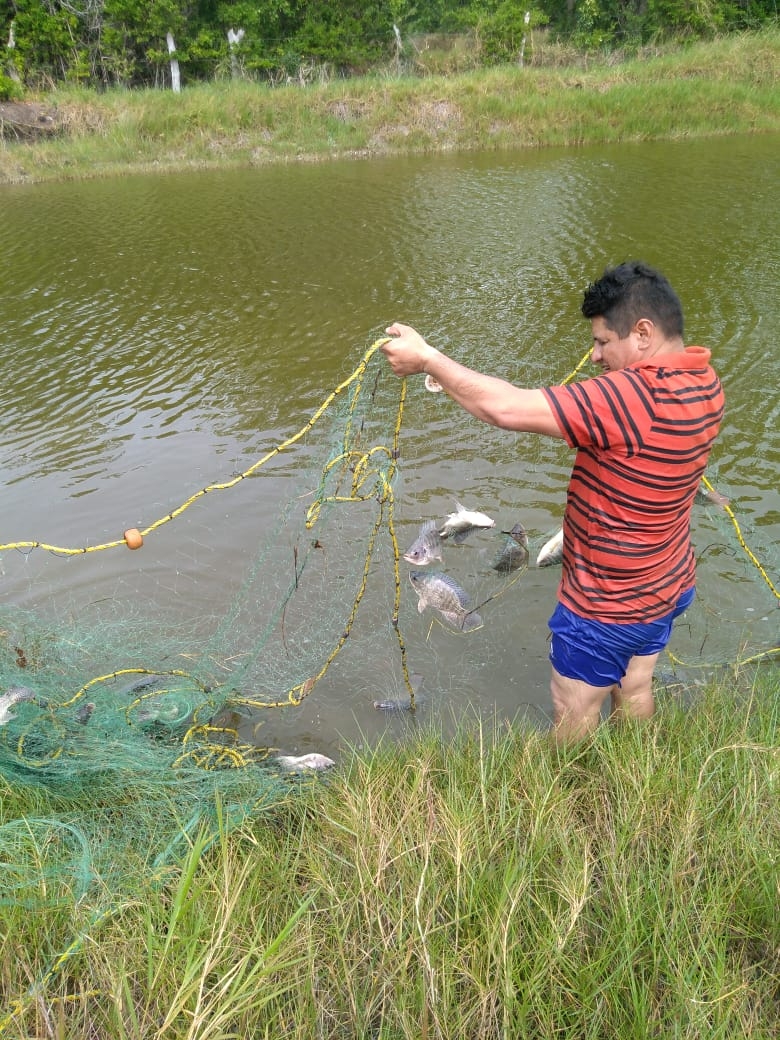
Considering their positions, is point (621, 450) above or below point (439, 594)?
above

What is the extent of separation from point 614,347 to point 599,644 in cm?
97

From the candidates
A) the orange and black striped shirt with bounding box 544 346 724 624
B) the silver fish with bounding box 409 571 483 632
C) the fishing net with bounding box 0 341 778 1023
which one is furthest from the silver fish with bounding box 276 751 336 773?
the orange and black striped shirt with bounding box 544 346 724 624

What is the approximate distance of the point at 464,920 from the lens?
1988 millimetres

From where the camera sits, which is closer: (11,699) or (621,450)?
(621,450)

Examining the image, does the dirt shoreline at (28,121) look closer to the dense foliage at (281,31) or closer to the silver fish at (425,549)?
the dense foliage at (281,31)

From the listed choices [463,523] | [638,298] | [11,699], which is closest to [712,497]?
[463,523]

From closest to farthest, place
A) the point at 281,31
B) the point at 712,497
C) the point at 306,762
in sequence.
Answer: the point at 306,762
the point at 712,497
the point at 281,31

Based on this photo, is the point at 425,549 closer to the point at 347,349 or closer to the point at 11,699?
the point at 11,699

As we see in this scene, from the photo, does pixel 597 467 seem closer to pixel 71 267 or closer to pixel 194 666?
pixel 194 666

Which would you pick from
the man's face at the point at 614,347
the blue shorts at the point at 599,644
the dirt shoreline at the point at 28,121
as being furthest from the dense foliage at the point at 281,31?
the blue shorts at the point at 599,644

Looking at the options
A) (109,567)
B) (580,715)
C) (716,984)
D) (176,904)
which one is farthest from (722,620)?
(109,567)

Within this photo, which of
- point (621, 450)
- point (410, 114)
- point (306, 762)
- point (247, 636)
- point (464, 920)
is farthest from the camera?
point (410, 114)

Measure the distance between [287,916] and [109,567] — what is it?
324cm

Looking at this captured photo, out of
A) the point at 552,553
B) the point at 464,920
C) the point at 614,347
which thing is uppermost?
the point at 614,347
